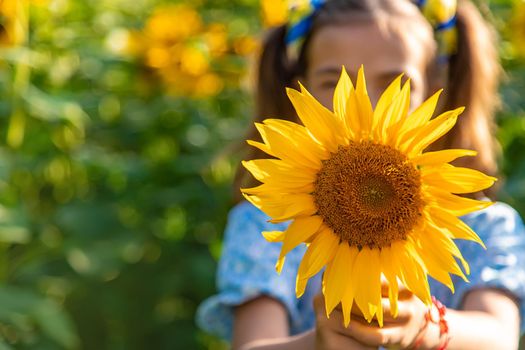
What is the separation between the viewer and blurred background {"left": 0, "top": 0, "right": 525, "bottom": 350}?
8.33ft

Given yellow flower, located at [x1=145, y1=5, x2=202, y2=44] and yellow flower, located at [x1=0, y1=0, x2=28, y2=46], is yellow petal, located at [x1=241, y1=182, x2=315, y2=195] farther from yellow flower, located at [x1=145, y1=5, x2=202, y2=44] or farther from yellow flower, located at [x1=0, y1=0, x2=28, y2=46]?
yellow flower, located at [x1=145, y1=5, x2=202, y2=44]

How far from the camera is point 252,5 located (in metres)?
3.19

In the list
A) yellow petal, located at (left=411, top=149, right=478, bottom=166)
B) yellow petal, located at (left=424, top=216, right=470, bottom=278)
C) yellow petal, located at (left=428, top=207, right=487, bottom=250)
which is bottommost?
yellow petal, located at (left=424, top=216, right=470, bottom=278)

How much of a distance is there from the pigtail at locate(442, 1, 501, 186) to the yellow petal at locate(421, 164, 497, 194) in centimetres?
72

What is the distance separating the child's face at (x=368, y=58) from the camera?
144 cm

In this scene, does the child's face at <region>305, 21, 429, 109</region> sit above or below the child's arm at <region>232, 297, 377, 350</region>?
above

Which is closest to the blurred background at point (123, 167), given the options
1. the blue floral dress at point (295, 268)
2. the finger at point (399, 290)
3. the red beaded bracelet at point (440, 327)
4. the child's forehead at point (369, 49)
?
the blue floral dress at point (295, 268)

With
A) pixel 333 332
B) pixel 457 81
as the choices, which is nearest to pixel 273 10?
pixel 457 81

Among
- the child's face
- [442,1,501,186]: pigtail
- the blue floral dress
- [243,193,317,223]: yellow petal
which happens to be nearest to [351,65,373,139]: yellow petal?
[243,193,317,223]: yellow petal

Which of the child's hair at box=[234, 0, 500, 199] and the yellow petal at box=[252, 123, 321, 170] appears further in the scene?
the child's hair at box=[234, 0, 500, 199]

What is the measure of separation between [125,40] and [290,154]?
2.10m

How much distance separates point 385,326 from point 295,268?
1.80 ft

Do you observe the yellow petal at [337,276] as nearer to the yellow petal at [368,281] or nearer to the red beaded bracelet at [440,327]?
the yellow petal at [368,281]

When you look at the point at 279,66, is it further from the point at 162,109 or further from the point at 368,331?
the point at 162,109
